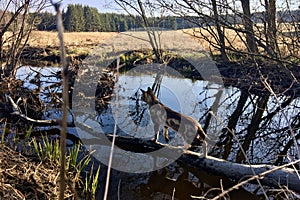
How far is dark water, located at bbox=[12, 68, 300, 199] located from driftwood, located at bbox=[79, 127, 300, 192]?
18 cm

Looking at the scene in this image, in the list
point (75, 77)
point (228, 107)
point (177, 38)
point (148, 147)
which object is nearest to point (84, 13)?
point (177, 38)

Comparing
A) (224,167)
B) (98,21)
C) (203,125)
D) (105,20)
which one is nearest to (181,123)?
(224,167)

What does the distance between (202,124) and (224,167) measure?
266cm

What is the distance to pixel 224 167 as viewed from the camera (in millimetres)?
4500

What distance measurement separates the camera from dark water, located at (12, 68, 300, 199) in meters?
4.35

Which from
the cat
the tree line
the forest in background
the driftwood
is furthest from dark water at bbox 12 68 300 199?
the tree line

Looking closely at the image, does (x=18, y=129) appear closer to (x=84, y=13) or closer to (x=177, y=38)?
(x=177, y=38)

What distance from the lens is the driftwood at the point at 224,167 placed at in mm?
4004

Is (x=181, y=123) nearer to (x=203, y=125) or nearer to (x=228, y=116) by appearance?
(x=203, y=125)

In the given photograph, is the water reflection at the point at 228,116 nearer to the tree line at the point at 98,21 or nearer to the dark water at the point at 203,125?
the dark water at the point at 203,125

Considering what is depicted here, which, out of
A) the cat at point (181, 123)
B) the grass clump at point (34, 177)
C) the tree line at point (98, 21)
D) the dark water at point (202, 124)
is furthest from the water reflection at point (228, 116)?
the tree line at point (98, 21)

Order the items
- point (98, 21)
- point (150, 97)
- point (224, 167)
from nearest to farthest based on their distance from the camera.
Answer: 1. point (224, 167)
2. point (150, 97)
3. point (98, 21)

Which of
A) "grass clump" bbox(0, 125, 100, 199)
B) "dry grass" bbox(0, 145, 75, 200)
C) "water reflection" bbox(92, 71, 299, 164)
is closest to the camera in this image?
"dry grass" bbox(0, 145, 75, 200)

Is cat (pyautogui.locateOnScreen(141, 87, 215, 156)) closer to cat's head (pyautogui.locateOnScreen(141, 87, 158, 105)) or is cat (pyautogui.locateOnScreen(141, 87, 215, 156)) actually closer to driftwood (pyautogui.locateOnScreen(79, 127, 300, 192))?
cat's head (pyautogui.locateOnScreen(141, 87, 158, 105))
